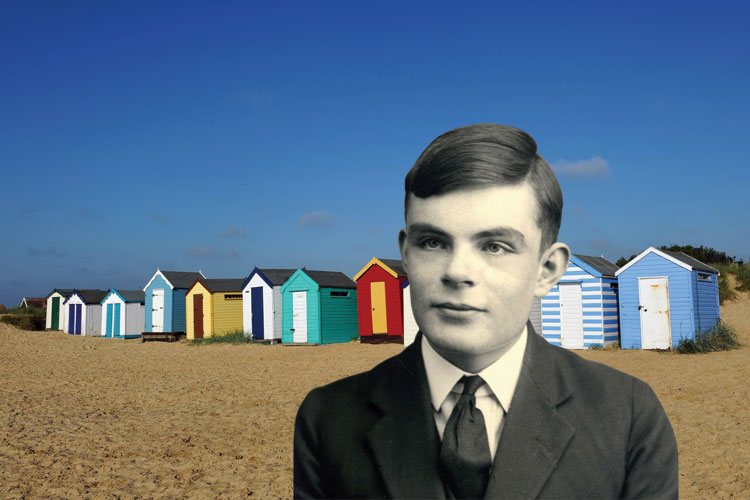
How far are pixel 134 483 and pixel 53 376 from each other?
10.4 metres

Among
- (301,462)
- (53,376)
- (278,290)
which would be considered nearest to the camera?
(301,462)

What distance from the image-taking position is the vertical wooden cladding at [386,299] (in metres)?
21.1

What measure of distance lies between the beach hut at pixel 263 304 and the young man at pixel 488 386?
75.9 ft

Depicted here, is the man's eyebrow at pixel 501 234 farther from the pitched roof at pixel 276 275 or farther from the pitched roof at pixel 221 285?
the pitched roof at pixel 221 285

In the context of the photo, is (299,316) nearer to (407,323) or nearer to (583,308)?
(407,323)

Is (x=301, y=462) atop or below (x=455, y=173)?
below

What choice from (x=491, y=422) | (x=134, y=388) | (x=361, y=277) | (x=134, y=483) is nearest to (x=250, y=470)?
(x=134, y=483)

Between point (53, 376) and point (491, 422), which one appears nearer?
point (491, 422)

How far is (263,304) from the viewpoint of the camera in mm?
24469

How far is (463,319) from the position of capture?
129cm

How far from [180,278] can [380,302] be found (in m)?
12.9

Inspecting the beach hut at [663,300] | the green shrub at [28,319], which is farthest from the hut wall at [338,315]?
the green shrub at [28,319]

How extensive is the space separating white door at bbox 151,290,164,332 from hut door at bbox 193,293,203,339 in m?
2.51

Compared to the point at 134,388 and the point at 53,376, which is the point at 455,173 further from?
the point at 53,376
